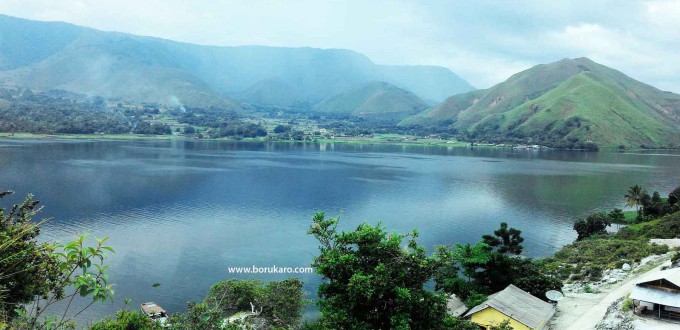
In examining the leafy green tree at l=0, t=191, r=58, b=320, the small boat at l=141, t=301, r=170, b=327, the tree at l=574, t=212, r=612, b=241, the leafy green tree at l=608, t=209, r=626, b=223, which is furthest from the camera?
the leafy green tree at l=608, t=209, r=626, b=223

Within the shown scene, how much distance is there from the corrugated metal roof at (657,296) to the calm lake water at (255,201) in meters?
17.5

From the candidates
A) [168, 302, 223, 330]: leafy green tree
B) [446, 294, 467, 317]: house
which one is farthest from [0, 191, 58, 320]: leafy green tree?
[446, 294, 467, 317]: house

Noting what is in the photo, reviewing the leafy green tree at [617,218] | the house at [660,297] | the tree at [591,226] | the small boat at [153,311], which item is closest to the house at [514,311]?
the house at [660,297]

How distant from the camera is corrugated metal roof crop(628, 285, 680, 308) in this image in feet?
57.3

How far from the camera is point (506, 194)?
67.4 meters

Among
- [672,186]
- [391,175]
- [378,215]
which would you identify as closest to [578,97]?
[672,186]

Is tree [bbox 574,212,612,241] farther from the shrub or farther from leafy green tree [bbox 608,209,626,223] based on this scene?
the shrub

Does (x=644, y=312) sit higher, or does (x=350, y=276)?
(x=350, y=276)

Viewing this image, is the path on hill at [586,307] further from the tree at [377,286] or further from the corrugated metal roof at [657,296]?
the tree at [377,286]

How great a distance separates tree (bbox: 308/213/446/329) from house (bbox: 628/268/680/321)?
34.1 ft

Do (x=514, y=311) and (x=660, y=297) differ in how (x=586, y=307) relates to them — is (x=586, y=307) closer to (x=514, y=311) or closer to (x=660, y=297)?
(x=660, y=297)

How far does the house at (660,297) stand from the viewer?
1758 centimetres

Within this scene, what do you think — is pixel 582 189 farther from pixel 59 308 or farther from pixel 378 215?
pixel 59 308

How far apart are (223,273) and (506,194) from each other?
49.5 m
